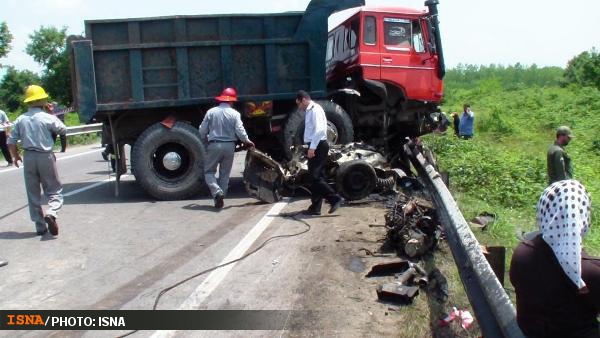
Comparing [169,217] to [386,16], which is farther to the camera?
[386,16]

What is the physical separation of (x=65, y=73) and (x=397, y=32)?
30.5m

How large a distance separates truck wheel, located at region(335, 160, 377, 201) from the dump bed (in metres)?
1.83

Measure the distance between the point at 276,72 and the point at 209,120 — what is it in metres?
1.61

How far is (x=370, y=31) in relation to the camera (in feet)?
35.9

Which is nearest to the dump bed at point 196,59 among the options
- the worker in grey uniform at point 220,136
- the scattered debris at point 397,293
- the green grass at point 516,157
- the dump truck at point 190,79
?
the dump truck at point 190,79

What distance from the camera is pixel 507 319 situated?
3.51 metres

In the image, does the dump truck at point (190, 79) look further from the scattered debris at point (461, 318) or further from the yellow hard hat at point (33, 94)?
the scattered debris at point (461, 318)

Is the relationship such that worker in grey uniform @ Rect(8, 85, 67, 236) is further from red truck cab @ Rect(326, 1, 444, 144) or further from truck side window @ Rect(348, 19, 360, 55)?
truck side window @ Rect(348, 19, 360, 55)

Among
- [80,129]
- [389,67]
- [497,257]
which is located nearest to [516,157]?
[389,67]

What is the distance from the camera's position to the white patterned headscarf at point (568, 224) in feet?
9.66

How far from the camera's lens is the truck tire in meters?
10.5

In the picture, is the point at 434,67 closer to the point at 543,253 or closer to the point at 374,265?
the point at 374,265

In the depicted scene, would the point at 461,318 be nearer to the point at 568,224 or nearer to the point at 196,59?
the point at 568,224

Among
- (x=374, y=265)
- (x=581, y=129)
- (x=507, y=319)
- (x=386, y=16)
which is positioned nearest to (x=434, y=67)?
(x=386, y=16)
